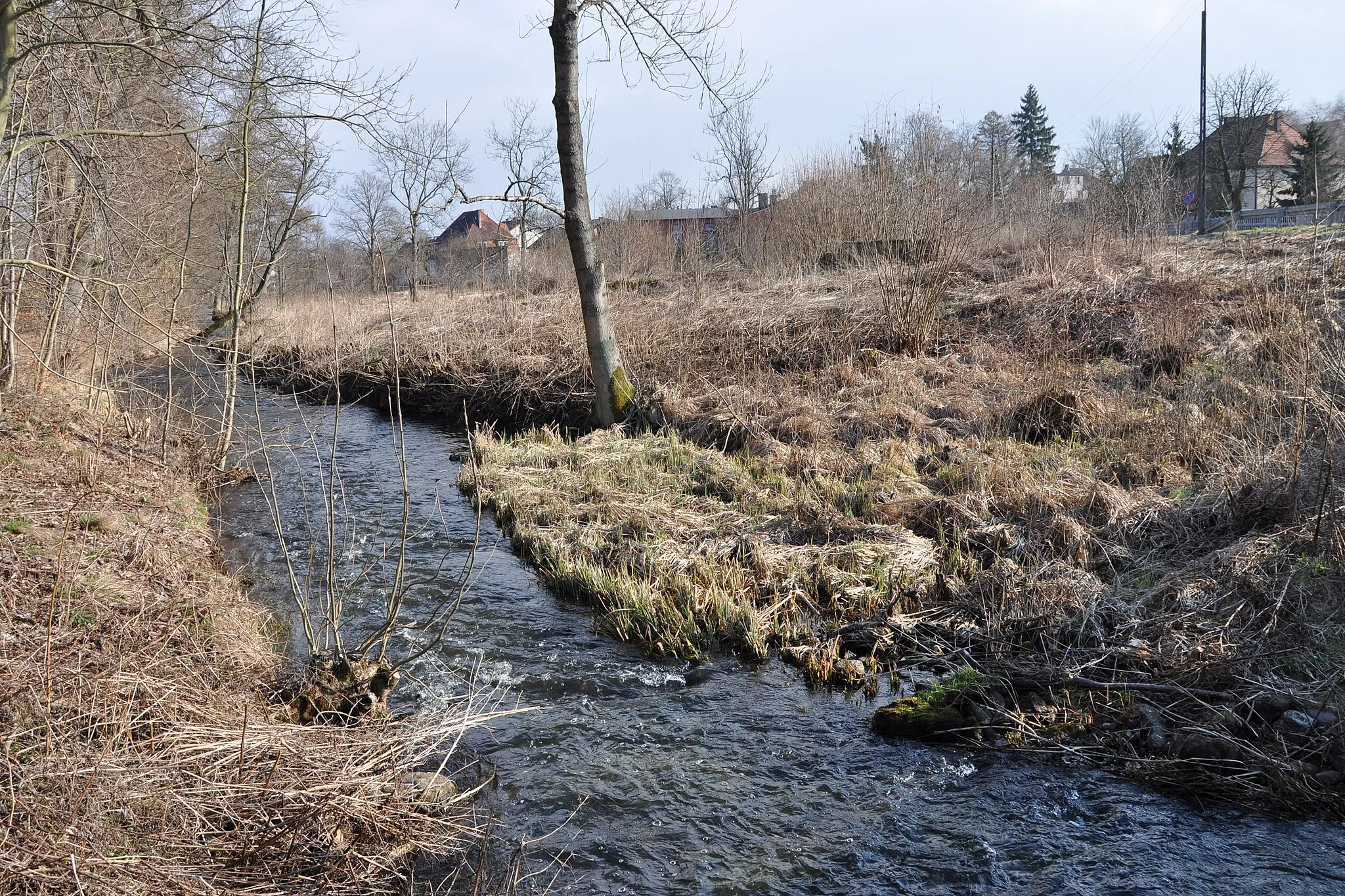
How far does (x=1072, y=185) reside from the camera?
130ft

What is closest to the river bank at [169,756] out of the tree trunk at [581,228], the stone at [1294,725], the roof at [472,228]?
the stone at [1294,725]

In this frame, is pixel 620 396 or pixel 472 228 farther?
pixel 472 228

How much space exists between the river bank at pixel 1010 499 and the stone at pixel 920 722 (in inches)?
0.5

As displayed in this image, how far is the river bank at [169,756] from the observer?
2623 millimetres

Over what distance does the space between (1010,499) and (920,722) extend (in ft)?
9.73

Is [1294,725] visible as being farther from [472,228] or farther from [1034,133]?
[1034,133]

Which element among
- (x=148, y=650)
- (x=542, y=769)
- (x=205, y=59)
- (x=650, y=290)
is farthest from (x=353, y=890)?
(x=650, y=290)

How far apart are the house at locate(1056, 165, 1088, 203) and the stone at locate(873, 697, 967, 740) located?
17192mm

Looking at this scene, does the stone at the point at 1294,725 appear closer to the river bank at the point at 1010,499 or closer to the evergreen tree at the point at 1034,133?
the river bank at the point at 1010,499

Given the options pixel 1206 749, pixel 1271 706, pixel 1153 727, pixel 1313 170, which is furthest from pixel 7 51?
pixel 1313 170

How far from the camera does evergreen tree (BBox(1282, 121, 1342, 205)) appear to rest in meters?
31.8

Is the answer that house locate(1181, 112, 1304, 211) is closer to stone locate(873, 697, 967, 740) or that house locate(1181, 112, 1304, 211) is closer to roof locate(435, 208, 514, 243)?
roof locate(435, 208, 514, 243)

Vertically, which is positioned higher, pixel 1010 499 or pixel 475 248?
pixel 475 248

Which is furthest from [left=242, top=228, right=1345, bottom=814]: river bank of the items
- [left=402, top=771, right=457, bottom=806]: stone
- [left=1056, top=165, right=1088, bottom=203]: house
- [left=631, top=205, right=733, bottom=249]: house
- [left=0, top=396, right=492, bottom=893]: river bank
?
[left=1056, top=165, right=1088, bottom=203]: house
